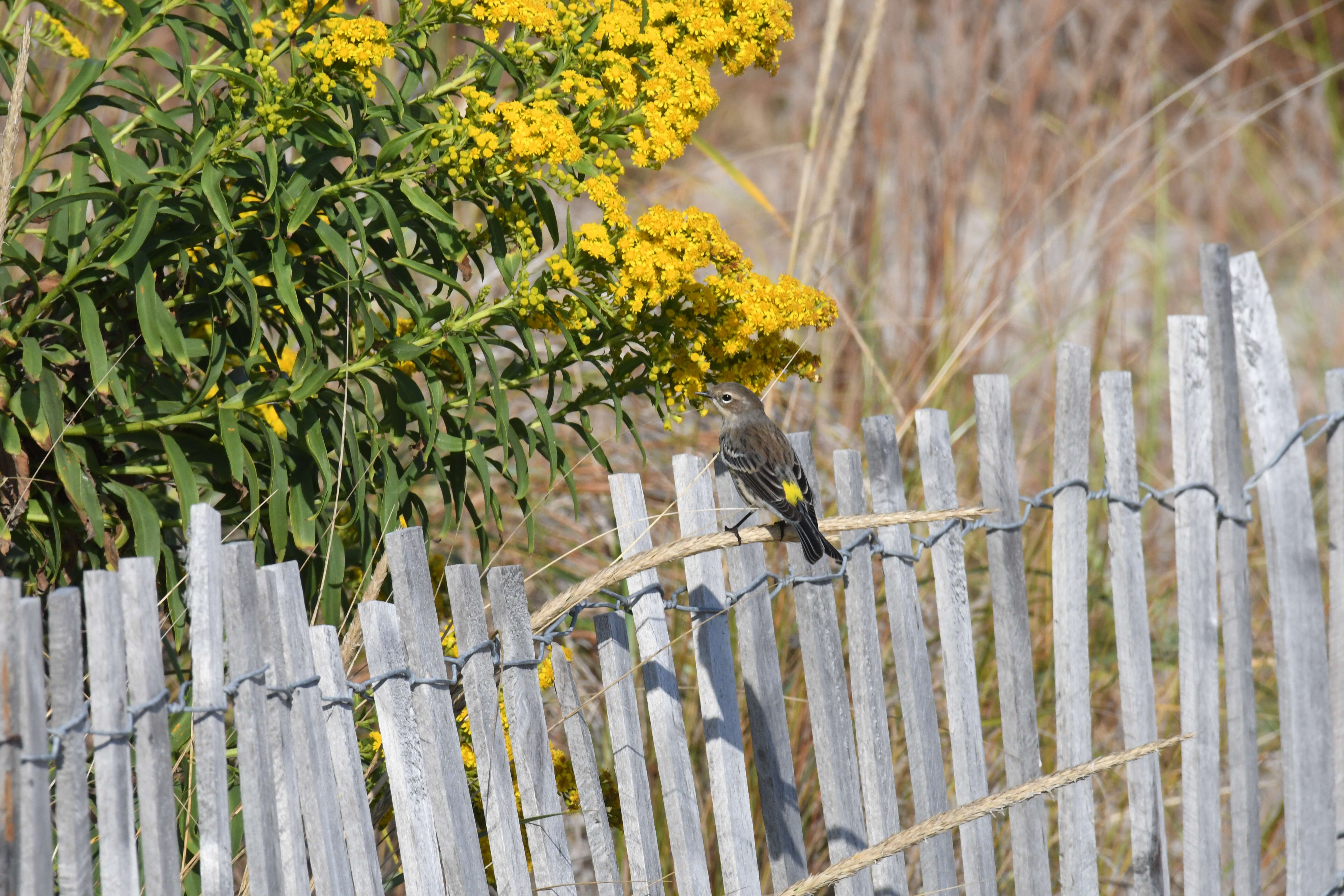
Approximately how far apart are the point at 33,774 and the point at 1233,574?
2910mm

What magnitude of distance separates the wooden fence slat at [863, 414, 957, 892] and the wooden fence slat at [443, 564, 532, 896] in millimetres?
922

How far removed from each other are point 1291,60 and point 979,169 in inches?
182

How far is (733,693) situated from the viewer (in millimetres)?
2674

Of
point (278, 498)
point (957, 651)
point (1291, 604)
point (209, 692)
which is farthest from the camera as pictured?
point (1291, 604)

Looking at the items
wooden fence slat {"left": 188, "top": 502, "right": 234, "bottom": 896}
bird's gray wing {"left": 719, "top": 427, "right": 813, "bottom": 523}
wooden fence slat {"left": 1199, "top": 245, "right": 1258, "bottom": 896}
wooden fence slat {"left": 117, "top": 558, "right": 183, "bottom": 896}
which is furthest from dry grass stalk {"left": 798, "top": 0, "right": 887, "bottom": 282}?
wooden fence slat {"left": 117, "top": 558, "right": 183, "bottom": 896}

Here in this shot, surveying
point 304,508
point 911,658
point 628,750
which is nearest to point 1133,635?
point 911,658

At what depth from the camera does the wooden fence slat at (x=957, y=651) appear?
2.82m

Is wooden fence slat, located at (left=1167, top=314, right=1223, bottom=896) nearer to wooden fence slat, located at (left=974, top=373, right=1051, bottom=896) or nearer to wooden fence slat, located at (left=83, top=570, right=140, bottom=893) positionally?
wooden fence slat, located at (left=974, top=373, right=1051, bottom=896)

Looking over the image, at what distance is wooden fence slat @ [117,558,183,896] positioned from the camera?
5.91 ft

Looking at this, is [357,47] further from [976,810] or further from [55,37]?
[976,810]

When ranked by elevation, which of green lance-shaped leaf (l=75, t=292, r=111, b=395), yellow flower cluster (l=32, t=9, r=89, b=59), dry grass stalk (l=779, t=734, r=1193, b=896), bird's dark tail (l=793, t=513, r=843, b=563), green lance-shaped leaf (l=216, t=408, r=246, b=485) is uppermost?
yellow flower cluster (l=32, t=9, r=89, b=59)

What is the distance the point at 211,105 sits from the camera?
100.0 inches

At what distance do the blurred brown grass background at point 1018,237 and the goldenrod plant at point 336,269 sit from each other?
1107 millimetres

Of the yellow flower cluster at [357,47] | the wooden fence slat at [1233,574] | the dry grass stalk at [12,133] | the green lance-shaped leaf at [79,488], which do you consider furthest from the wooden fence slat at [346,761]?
the wooden fence slat at [1233,574]
